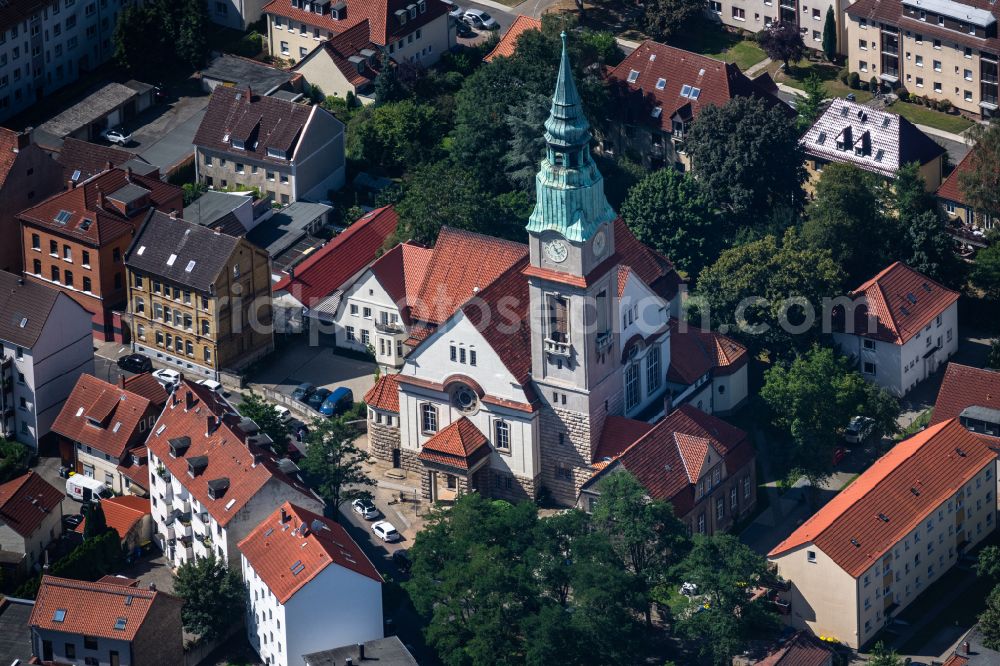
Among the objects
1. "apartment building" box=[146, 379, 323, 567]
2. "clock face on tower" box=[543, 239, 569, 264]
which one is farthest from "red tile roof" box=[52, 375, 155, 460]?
"clock face on tower" box=[543, 239, 569, 264]

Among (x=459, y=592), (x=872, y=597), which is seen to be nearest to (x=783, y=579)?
(x=872, y=597)

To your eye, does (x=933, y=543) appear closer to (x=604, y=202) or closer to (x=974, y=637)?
(x=974, y=637)

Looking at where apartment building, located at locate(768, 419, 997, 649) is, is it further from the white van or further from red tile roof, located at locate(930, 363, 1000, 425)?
the white van

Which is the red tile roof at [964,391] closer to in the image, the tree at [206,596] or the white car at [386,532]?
the white car at [386,532]

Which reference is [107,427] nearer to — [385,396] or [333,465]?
[333,465]

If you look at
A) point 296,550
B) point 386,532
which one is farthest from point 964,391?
point 296,550
